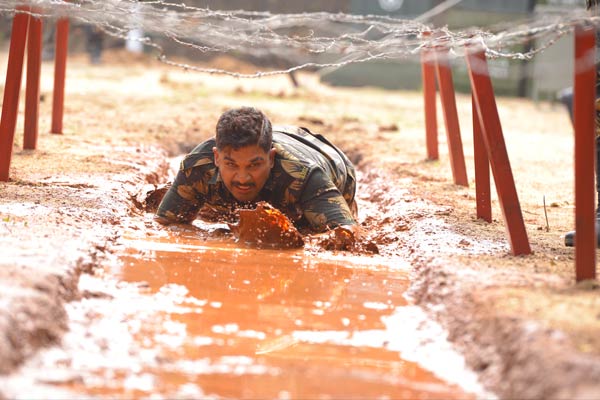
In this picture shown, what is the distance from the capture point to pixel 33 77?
22.8 feet

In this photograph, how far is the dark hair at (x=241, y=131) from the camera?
4.87m

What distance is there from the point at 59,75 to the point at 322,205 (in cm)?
402

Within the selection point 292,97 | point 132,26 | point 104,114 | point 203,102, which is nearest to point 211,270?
point 132,26

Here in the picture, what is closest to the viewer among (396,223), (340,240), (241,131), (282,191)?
(340,240)

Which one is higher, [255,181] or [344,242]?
[255,181]

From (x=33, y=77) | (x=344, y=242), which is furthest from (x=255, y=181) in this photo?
(x=33, y=77)

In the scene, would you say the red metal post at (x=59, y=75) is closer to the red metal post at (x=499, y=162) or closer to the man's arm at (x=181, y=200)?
the man's arm at (x=181, y=200)

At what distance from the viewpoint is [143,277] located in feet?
12.9

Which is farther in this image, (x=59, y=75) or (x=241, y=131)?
(x=59, y=75)

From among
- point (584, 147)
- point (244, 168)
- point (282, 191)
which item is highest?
point (584, 147)

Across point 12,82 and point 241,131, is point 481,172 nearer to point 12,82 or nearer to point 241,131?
point 241,131

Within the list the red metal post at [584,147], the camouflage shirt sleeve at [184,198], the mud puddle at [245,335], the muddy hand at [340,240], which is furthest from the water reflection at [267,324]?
the red metal post at [584,147]

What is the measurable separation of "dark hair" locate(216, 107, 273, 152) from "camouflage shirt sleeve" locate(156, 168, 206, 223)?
346 mm

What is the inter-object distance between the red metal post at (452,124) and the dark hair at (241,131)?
2109 mm
